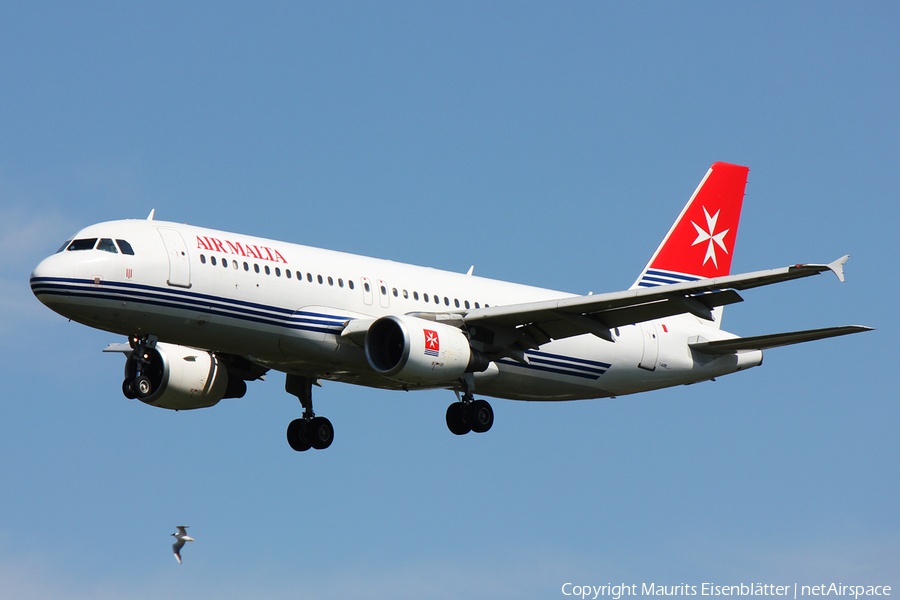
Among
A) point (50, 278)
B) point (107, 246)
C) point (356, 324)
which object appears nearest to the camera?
point (50, 278)

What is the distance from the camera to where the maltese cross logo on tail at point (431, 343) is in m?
31.0

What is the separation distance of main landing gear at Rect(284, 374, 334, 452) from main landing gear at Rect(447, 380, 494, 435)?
13.0 ft

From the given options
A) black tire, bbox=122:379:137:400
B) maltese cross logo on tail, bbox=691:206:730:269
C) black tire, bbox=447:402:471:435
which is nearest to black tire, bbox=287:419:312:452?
black tire, bbox=447:402:471:435

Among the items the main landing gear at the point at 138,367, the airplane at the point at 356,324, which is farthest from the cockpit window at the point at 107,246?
the main landing gear at the point at 138,367

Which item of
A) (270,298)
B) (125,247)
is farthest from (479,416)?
(125,247)

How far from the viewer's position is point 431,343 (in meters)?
31.1

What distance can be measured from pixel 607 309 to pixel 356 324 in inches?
263

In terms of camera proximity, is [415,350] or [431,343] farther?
[431,343]

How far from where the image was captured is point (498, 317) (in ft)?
106

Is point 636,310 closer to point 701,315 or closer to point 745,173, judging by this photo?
point 701,315

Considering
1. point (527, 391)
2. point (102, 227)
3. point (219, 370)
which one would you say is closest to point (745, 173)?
point (527, 391)

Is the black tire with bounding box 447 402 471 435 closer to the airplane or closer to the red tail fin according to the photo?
the airplane

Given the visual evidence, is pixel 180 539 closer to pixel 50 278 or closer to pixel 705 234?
pixel 50 278

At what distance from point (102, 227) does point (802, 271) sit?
16847 mm
